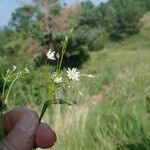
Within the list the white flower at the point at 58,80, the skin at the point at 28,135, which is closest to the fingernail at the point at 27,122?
the skin at the point at 28,135

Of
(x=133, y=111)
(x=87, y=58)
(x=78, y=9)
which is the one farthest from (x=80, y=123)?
(x=78, y=9)

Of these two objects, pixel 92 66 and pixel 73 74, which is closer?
pixel 73 74

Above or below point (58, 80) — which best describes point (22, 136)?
below

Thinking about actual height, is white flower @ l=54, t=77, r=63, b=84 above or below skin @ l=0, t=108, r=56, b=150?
above

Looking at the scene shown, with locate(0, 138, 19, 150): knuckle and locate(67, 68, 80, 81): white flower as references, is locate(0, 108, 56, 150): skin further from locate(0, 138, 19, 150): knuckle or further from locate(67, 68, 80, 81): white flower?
locate(67, 68, 80, 81): white flower

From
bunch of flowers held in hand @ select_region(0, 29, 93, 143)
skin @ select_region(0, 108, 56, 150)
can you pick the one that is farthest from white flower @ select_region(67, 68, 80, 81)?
skin @ select_region(0, 108, 56, 150)

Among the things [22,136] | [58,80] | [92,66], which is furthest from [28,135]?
[92,66]

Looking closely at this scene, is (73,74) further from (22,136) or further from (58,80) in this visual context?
(22,136)
